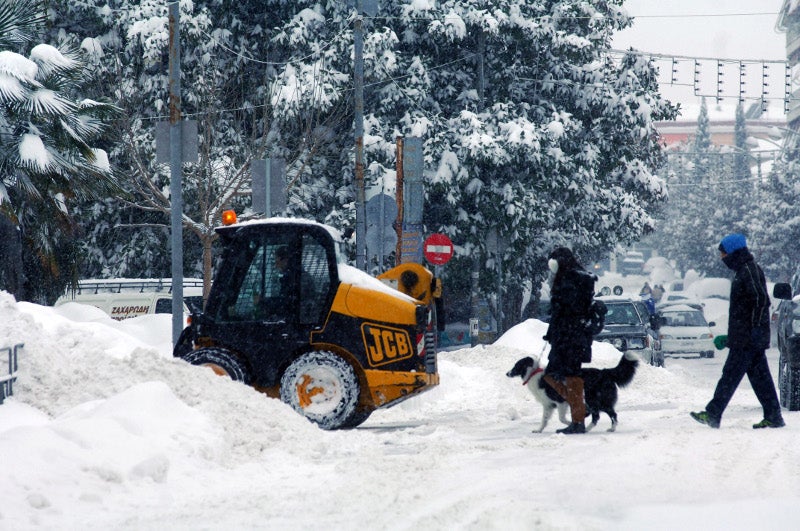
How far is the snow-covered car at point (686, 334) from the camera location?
31203 millimetres

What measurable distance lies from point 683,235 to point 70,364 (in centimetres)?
9375

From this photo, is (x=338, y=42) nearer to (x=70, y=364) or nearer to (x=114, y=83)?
(x=114, y=83)

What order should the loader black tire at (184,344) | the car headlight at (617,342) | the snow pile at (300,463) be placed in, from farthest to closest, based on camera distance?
the car headlight at (617,342), the loader black tire at (184,344), the snow pile at (300,463)

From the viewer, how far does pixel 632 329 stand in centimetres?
2183

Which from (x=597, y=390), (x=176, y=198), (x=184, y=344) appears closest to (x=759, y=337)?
(x=597, y=390)

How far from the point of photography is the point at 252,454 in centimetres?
866

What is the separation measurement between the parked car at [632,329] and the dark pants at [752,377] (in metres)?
10.9

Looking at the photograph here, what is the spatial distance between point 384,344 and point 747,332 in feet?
11.2

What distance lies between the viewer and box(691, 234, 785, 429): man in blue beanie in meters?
9.95

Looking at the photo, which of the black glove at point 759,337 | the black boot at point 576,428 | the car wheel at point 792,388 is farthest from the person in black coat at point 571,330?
the car wheel at point 792,388

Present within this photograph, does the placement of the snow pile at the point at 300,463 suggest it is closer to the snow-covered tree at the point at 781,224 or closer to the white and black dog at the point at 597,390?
the white and black dog at the point at 597,390

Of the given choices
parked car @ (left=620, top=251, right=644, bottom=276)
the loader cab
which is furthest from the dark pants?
parked car @ (left=620, top=251, right=644, bottom=276)

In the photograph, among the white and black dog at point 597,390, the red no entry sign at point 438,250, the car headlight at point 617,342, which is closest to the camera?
the white and black dog at point 597,390

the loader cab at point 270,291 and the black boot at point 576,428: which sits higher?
the loader cab at point 270,291
